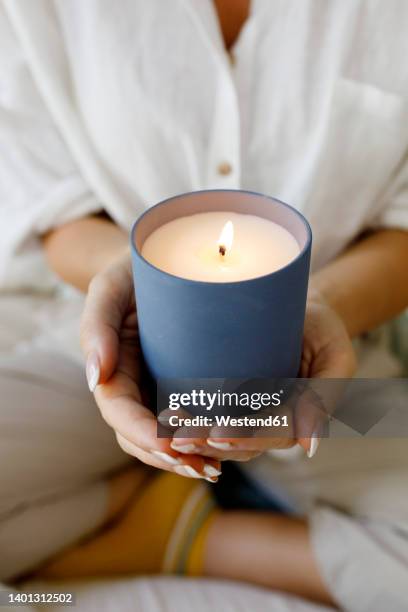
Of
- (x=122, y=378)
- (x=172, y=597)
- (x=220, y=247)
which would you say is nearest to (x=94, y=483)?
(x=172, y=597)

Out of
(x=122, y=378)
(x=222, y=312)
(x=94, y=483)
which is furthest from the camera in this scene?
(x=94, y=483)

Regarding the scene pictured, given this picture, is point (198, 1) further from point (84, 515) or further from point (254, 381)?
point (84, 515)

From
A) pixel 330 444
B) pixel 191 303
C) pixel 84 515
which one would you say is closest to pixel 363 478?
pixel 330 444

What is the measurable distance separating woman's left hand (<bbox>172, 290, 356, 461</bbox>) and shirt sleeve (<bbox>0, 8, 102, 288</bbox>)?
0.37 m

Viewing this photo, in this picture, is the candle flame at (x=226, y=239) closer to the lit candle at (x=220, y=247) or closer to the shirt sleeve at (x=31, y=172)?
the lit candle at (x=220, y=247)

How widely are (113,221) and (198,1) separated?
0.96ft

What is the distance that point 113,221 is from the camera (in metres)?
0.84

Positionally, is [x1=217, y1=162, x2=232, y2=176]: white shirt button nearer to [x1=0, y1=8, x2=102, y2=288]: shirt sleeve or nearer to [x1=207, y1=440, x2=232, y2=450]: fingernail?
[x1=0, y1=8, x2=102, y2=288]: shirt sleeve

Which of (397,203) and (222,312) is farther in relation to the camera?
(397,203)

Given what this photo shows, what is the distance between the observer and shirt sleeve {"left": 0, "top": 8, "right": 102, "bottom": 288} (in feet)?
2.54

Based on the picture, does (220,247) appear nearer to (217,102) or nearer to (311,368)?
(311,368)

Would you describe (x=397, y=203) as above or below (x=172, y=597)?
above

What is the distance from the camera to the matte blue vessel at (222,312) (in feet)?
1.21

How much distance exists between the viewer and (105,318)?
0.50 metres
